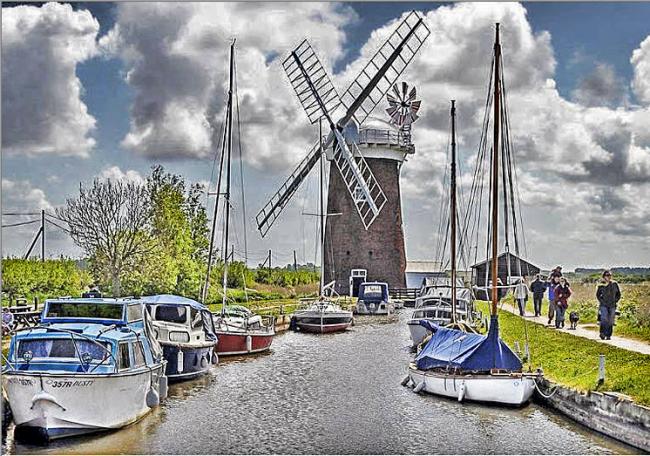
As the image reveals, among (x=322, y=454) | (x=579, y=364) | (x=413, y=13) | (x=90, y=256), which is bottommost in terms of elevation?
(x=322, y=454)

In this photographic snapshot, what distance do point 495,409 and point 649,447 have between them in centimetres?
520

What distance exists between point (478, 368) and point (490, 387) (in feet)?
1.98

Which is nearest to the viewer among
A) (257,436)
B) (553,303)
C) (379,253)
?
(257,436)

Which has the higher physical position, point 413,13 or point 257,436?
point 413,13

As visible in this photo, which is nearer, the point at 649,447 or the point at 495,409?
the point at 649,447

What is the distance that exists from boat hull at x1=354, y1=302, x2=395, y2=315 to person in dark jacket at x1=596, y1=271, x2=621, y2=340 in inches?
1161

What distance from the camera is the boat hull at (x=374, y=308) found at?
52.8m

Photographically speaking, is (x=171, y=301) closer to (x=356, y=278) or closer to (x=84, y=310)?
(x=84, y=310)

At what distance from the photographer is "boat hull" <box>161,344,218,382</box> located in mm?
23422

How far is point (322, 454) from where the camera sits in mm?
16312

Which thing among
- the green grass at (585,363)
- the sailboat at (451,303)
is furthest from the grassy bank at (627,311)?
the sailboat at (451,303)

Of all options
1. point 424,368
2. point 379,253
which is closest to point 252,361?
point 424,368

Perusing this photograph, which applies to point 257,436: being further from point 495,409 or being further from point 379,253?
point 379,253

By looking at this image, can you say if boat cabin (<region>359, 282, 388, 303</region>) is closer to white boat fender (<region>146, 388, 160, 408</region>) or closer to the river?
the river
